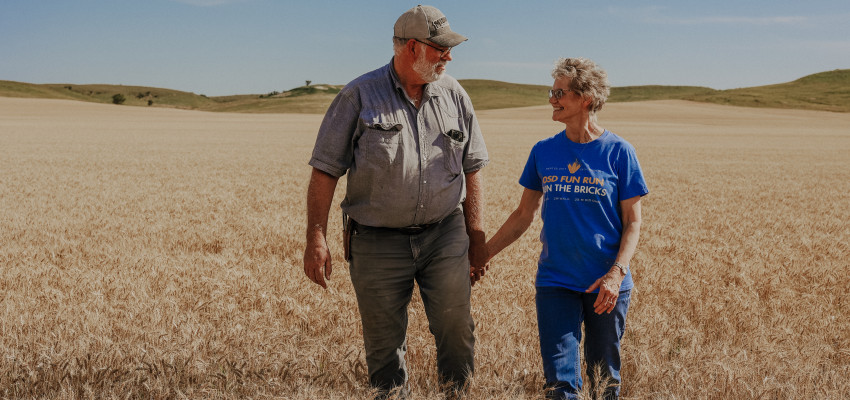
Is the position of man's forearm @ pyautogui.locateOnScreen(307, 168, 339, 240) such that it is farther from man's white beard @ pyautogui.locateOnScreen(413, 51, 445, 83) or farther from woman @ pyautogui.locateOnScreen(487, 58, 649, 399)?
woman @ pyautogui.locateOnScreen(487, 58, 649, 399)

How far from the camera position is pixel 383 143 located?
11.3 feet

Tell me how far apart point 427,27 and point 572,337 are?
1.76 metres

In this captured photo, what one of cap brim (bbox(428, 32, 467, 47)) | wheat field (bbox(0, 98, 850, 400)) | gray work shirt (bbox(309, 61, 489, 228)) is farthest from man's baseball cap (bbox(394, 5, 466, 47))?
wheat field (bbox(0, 98, 850, 400))

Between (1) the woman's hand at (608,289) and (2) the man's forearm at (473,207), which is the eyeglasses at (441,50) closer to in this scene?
(2) the man's forearm at (473,207)

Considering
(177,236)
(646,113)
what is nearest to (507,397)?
(177,236)

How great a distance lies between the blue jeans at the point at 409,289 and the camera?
3.63 m

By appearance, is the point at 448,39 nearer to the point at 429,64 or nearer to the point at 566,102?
the point at 429,64

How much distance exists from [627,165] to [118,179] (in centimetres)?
1545

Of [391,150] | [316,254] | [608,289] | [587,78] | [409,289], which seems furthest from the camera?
[409,289]

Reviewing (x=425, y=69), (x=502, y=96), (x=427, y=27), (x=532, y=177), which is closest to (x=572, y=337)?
(x=532, y=177)

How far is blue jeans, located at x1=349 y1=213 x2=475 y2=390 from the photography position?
3.63 meters

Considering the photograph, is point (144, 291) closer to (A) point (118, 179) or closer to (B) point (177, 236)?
(B) point (177, 236)

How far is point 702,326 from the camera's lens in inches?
202

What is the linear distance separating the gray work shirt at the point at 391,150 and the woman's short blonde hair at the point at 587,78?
0.67 meters
